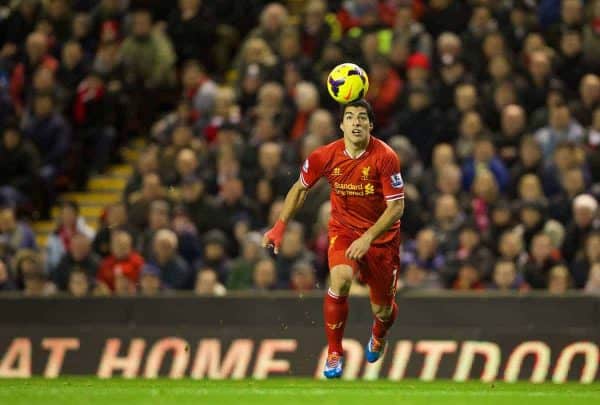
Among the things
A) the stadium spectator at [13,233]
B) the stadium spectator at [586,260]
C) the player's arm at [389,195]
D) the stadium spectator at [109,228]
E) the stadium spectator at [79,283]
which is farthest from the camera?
the stadium spectator at [13,233]

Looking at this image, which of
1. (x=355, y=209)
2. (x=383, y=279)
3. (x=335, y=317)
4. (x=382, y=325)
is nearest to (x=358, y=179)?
(x=355, y=209)

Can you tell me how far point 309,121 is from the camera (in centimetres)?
1848

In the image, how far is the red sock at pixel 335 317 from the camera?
12.1 m

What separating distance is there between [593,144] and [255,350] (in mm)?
4768

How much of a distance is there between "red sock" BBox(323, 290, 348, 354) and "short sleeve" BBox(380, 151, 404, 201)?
94cm

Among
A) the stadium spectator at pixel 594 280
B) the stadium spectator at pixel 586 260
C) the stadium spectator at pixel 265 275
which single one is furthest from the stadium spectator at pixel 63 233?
the stadium spectator at pixel 594 280

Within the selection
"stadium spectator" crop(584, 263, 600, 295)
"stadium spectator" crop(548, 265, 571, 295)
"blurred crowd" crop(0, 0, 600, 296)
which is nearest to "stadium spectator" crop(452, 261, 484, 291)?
"blurred crowd" crop(0, 0, 600, 296)

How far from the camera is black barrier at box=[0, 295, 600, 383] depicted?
15016 millimetres

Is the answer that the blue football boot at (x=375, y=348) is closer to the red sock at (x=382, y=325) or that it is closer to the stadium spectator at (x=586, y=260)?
the red sock at (x=382, y=325)

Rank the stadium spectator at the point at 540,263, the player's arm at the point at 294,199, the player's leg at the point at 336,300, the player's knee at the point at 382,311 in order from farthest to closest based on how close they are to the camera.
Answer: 1. the stadium spectator at the point at 540,263
2. the player's knee at the point at 382,311
3. the player's arm at the point at 294,199
4. the player's leg at the point at 336,300

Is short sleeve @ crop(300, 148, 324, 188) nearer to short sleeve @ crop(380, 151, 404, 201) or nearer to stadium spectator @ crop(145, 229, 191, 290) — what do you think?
short sleeve @ crop(380, 151, 404, 201)

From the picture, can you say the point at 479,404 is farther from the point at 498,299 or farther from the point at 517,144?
the point at 517,144

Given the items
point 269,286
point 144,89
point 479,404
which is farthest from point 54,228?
point 479,404

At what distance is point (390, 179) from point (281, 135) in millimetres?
6800
